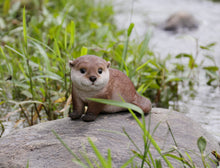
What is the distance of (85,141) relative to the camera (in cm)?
216

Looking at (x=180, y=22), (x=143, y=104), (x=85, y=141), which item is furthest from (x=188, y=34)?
(x=85, y=141)

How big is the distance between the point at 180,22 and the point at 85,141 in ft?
19.8

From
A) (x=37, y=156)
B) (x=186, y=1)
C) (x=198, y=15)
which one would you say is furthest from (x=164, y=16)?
(x=37, y=156)

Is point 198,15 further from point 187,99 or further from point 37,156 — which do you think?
point 37,156

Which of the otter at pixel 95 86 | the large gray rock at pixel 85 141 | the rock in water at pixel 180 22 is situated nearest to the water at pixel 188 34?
the rock in water at pixel 180 22

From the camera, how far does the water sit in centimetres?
374

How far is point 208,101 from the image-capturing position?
4.02 metres

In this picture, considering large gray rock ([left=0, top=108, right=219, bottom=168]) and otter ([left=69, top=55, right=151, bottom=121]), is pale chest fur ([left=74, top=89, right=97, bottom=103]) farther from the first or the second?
large gray rock ([left=0, top=108, right=219, bottom=168])

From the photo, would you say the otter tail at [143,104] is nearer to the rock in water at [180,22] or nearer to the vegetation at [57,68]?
the vegetation at [57,68]

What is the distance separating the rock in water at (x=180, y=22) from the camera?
25.1 ft

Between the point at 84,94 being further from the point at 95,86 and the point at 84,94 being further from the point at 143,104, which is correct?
the point at 143,104

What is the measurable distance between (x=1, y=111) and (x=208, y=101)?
2187 millimetres

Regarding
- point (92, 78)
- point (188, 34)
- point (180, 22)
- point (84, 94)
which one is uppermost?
point (180, 22)

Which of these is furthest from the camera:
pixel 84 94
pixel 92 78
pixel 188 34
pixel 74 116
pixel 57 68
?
pixel 188 34
